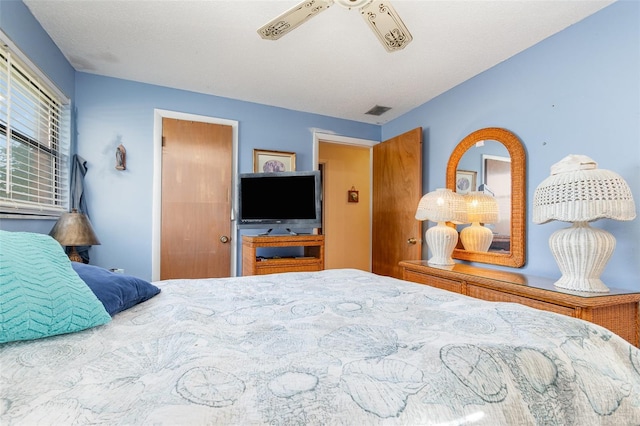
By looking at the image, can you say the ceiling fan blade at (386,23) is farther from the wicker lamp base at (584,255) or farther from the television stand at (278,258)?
the television stand at (278,258)

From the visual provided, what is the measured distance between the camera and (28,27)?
192 centimetres

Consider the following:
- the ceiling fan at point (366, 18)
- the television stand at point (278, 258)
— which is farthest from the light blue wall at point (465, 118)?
the ceiling fan at point (366, 18)

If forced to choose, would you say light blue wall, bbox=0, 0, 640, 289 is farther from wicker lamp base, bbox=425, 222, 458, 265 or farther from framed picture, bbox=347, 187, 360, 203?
framed picture, bbox=347, 187, 360, 203

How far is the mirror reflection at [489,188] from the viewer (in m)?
2.45

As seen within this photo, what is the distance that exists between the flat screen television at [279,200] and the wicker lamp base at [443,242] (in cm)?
112

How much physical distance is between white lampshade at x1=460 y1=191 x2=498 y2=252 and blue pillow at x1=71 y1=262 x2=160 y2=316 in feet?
8.28

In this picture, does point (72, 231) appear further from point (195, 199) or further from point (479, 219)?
point (479, 219)

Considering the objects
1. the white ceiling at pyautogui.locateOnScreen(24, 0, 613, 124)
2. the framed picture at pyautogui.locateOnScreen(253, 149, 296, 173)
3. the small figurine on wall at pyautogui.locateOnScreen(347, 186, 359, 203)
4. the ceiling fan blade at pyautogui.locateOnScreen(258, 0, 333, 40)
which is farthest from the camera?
the small figurine on wall at pyautogui.locateOnScreen(347, 186, 359, 203)

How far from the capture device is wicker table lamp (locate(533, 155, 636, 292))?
5.10ft

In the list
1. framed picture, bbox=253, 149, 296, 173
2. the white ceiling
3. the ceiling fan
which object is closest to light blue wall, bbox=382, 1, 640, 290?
the white ceiling

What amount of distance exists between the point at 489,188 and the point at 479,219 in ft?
0.92

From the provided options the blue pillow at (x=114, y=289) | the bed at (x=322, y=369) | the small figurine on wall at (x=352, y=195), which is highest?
the small figurine on wall at (x=352, y=195)

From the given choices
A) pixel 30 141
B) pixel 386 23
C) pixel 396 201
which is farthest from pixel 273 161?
pixel 386 23

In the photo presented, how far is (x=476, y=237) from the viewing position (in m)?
2.69
